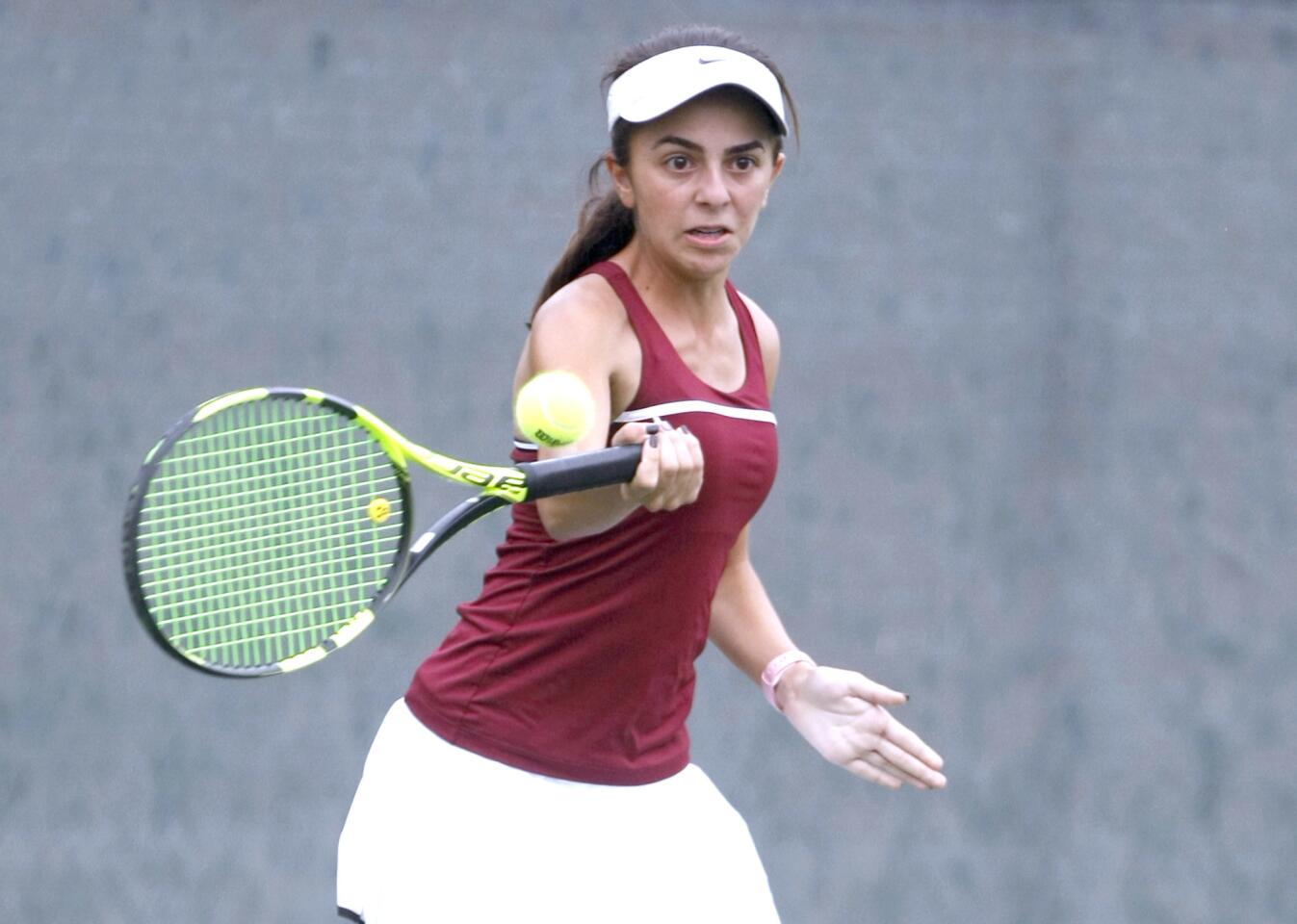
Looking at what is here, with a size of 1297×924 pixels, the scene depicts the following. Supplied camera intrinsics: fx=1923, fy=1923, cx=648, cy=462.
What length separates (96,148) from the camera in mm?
3260

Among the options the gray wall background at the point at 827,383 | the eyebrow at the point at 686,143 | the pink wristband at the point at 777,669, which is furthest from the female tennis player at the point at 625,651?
the gray wall background at the point at 827,383

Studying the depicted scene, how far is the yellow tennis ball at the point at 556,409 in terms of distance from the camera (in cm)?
191

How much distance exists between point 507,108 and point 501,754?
1549 millimetres

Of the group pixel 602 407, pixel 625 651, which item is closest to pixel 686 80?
pixel 602 407

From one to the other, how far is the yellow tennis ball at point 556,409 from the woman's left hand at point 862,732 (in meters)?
0.53

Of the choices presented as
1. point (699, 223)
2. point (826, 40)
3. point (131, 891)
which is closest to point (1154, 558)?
point (826, 40)

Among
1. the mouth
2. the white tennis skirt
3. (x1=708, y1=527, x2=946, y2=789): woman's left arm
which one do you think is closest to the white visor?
the mouth

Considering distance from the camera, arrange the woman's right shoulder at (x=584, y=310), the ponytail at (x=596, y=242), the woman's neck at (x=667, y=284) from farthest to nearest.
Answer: the ponytail at (x=596, y=242) → the woman's neck at (x=667, y=284) → the woman's right shoulder at (x=584, y=310)

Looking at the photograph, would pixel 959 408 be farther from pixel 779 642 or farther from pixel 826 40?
pixel 779 642

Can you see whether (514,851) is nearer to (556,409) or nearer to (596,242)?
(556,409)

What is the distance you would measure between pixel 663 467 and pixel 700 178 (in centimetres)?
44

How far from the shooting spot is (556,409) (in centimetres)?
190

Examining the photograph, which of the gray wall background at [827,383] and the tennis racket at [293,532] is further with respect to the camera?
the gray wall background at [827,383]

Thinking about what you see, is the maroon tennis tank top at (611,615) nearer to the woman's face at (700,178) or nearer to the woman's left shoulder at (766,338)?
the woman's face at (700,178)
